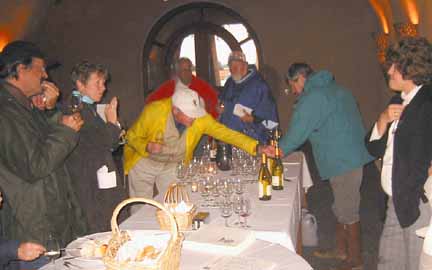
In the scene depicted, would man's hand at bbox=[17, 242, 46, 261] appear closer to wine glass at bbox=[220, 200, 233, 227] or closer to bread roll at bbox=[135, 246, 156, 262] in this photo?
bread roll at bbox=[135, 246, 156, 262]

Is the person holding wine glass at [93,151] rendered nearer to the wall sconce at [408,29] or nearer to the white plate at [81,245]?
the white plate at [81,245]

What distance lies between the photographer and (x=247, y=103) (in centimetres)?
532

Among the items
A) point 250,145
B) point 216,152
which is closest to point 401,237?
point 250,145

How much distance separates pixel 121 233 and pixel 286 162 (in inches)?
97.9

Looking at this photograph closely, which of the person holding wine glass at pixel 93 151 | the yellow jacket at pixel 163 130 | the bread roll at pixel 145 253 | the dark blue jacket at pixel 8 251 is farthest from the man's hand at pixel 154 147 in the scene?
the bread roll at pixel 145 253

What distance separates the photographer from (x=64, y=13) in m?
8.45

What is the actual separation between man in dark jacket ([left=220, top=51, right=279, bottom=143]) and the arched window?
8.87 feet

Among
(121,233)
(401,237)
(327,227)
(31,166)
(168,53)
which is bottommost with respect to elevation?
(327,227)

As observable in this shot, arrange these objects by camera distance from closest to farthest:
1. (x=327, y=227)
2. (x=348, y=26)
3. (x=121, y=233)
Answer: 1. (x=121, y=233)
2. (x=327, y=227)
3. (x=348, y=26)

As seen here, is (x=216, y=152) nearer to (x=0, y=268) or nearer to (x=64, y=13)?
(x=0, y=268)

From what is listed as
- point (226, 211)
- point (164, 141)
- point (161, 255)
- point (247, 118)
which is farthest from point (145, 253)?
point (247, 118)

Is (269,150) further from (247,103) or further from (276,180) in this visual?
(247,103)

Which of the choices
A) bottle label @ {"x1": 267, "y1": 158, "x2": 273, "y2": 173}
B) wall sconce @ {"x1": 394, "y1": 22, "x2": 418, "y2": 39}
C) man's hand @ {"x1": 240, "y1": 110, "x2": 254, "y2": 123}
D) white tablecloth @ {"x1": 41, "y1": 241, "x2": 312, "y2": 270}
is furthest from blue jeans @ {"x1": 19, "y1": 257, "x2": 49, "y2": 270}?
wall sconce @ {"x1": 394, "y1": 22, "x2": 418, "y2": 39}

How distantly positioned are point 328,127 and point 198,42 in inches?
191
